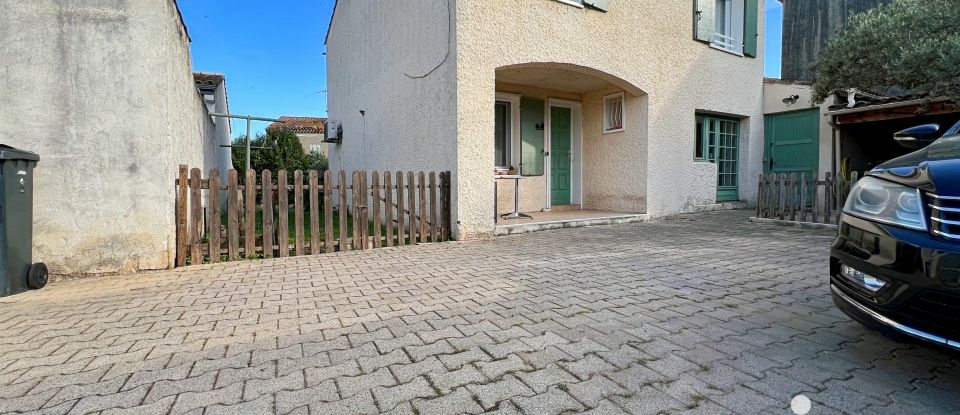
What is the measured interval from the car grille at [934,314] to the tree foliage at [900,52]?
6.48 metres

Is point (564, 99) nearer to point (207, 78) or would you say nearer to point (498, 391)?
point (498, 391)

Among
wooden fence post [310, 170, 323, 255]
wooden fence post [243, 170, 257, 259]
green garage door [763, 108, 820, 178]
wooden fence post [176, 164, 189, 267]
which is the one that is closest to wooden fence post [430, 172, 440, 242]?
wooden fence post [310, 170, 323, 255]

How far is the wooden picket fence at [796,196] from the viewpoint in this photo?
750 cm

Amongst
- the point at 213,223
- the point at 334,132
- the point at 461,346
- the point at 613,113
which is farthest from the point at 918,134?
the point at 334,132

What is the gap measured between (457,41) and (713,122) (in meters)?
6.86

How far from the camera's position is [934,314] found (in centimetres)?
185

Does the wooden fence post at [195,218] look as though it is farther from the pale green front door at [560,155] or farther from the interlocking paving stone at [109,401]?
the pale green front door at [560,155]

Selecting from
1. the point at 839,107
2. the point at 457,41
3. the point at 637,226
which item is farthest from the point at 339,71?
the point at 839,107

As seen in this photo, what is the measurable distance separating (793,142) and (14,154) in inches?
522

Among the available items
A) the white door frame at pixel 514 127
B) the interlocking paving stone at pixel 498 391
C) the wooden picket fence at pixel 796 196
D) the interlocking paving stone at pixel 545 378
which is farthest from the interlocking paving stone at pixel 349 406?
the wooden picket fence at pixel 796 196

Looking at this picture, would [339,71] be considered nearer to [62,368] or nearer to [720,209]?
[720,209]

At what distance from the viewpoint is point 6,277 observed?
385 centimetres

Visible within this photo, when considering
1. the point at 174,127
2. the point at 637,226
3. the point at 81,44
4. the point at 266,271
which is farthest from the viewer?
the point at 637,226

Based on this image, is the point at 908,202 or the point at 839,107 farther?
the point at 839,107
